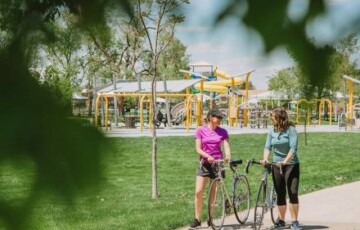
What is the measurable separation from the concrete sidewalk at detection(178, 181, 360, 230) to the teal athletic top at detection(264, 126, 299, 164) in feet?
2.76

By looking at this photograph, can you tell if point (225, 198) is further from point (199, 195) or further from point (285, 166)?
point (285, 166)

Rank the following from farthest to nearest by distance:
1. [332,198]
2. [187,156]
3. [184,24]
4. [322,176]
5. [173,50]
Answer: [187,156] < [322,176] < [332,198] < [173,50] < [184,24]

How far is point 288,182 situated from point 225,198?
83cm

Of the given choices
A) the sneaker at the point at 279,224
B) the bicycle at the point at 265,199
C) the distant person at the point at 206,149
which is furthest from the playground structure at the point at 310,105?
the sneaker at the point at 279,224

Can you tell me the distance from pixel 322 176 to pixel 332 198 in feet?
8.47

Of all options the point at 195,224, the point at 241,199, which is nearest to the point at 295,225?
the point at 241,199

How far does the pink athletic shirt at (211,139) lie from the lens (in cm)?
741

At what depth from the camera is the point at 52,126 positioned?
798 mm

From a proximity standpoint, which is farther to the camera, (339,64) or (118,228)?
(118,228)

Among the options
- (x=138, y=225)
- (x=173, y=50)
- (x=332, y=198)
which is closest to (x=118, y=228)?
(x=138, y=225)

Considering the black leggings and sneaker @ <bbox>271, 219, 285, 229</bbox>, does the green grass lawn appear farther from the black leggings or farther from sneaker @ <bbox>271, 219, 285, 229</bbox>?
sneaker @ <bbox>271, 219, 285, 229</bbox>

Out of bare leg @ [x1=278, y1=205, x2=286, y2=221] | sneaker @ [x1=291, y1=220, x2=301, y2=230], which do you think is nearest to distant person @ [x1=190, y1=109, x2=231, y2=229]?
bare leg @ [x1=278, y1=205, x2=286, y2=221]

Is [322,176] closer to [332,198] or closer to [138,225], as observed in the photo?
[332,198]

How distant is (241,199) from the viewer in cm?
809
